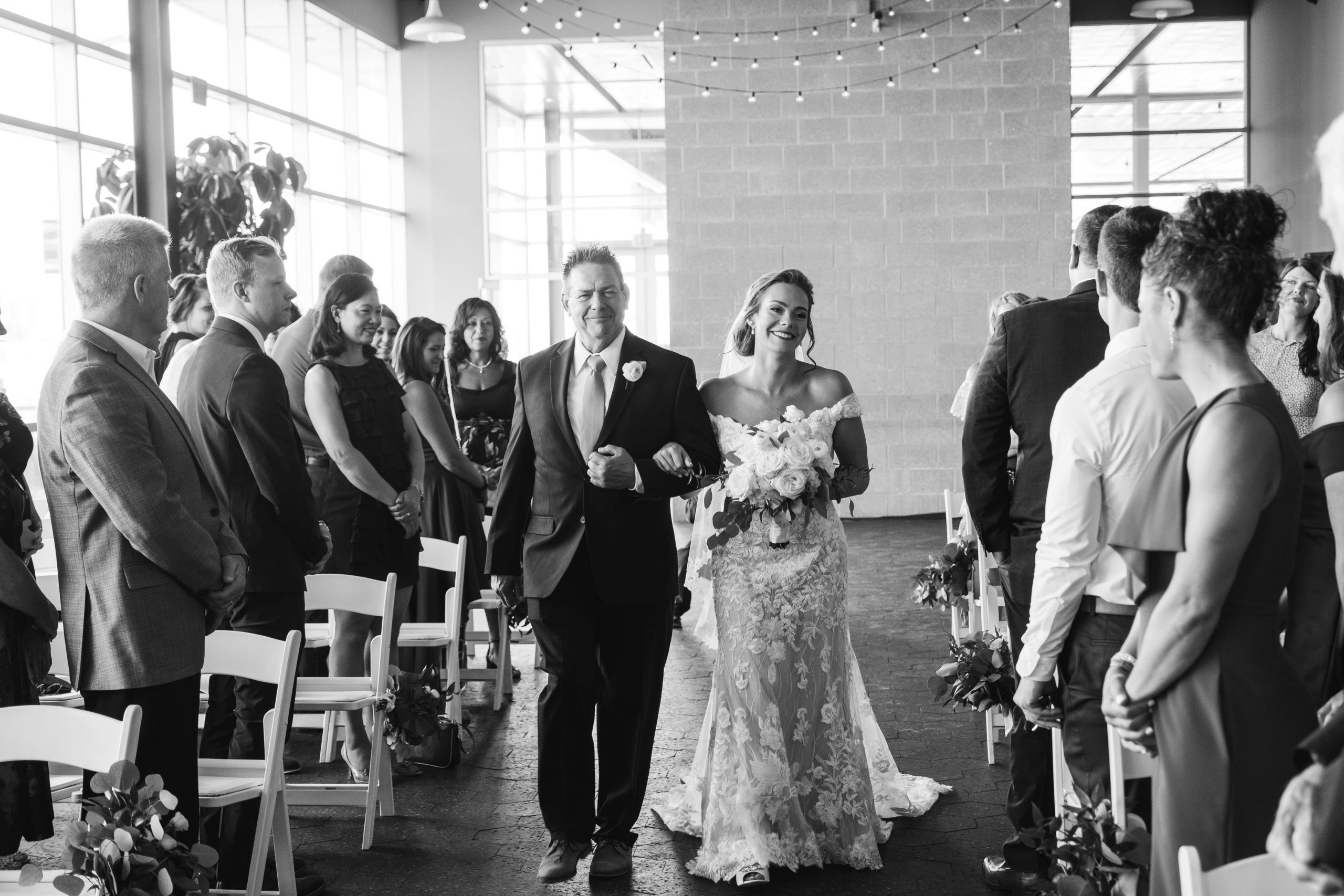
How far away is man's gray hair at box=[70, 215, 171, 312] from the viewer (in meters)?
2.91

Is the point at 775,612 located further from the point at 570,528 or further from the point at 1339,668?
the point at 1339,668

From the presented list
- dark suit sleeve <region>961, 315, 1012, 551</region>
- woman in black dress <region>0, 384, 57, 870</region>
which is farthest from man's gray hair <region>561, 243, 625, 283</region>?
woman in black dress <region>0, 384, 57, 870</region>

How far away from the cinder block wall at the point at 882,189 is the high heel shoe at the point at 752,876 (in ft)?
32.2

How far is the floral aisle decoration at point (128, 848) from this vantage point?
2.24m

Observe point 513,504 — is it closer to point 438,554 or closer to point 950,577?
point 438,554

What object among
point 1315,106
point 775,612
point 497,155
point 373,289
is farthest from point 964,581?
point 497,155

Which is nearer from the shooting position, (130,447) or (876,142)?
(130,447)

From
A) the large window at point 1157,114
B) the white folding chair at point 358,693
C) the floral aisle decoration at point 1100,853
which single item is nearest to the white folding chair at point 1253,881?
the floral aisle decoration at point 1100,853

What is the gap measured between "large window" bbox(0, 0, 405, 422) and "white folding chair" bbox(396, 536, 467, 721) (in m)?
2.97

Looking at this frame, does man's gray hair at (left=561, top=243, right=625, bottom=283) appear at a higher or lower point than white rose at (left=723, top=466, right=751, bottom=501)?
higher

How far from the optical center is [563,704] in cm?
382

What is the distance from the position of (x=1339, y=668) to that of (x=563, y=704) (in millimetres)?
2151

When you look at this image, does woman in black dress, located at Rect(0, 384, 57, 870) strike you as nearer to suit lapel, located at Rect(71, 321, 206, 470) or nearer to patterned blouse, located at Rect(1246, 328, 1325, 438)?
suit lapel, located at Rect(71, 321, 206, 470)

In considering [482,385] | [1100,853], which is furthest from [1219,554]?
[482,385]
